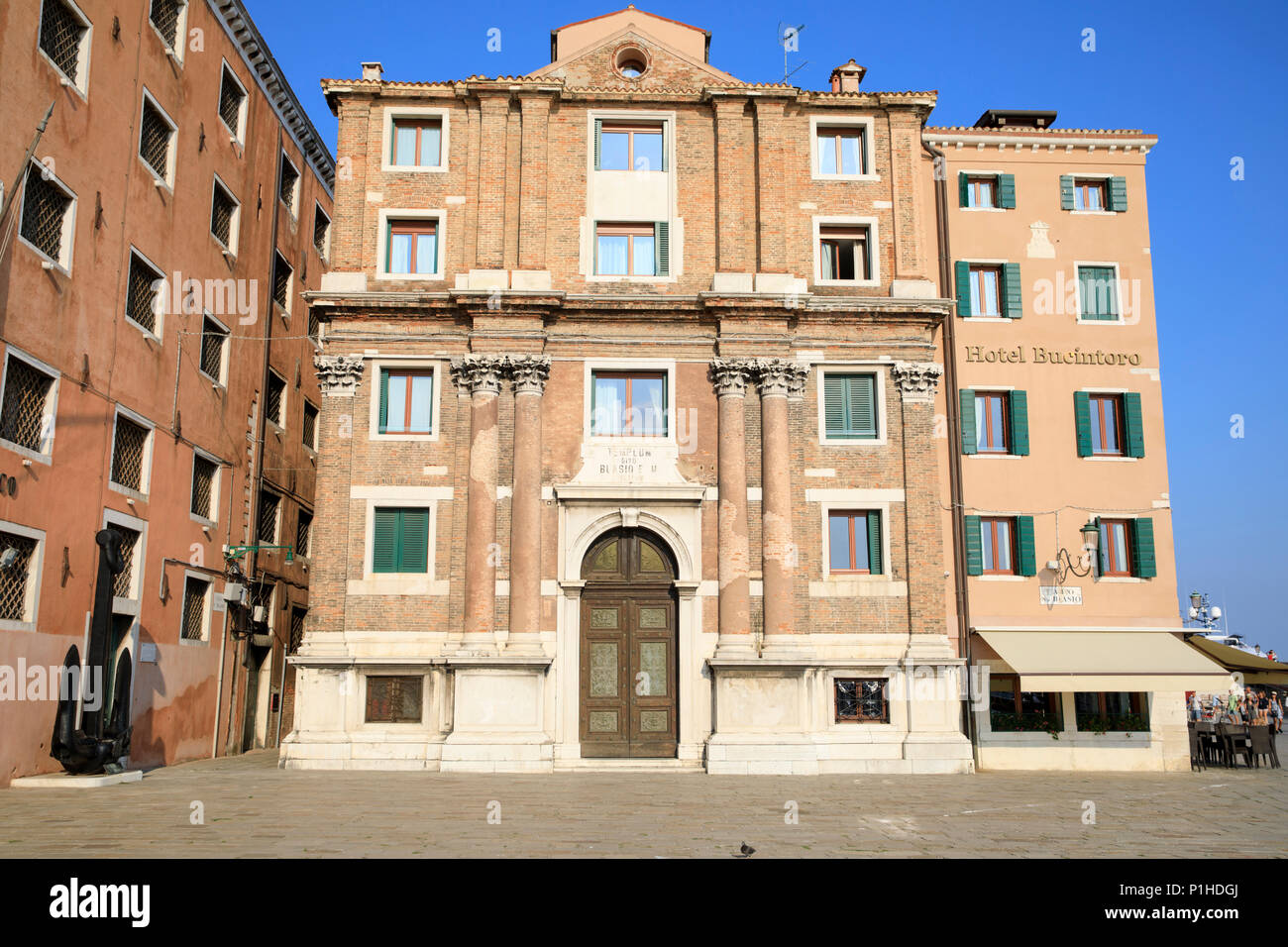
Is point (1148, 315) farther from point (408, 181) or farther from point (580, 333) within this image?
point (408, 181)

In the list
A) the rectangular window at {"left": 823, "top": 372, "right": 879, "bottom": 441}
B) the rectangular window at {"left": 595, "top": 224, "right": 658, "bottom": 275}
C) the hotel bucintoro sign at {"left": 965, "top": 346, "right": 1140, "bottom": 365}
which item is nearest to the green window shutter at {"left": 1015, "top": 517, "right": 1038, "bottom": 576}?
the hotel bucintoro sign at {"left": 965, "top": 346, "right": 1140, "bottom": 365}

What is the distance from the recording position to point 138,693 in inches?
885

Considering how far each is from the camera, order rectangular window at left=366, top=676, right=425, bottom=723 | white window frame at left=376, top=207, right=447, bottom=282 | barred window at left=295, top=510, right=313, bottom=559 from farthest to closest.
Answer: barred window at left=295, top=510, right=313, bottom=559 < white window frame at left=376, top=207, right=447, bottom=282 < rectangular window at left=366, top=676, right=425, bottom=723

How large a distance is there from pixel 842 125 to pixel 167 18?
16049 mm

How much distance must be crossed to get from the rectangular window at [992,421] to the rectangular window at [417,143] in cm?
1443

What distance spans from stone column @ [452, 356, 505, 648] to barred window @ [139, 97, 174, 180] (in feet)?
25.8

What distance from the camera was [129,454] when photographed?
882 inches

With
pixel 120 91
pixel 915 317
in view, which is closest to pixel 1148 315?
pixel 915 317

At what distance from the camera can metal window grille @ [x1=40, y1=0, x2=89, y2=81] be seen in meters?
19.2

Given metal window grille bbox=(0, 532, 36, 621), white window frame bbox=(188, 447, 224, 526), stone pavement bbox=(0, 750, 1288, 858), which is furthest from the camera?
white window frame bbox=(188, 447, 224, 526)

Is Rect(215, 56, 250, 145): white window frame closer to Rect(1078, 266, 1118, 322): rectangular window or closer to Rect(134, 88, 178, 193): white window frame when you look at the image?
Rect(134, 88, 178, 193): white window frame

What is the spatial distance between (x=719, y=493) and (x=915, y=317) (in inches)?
248

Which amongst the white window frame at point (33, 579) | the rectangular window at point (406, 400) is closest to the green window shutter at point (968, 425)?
the rectangular window at point (406, 400)

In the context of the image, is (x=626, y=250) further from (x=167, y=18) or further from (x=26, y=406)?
(x=26, y=406)
